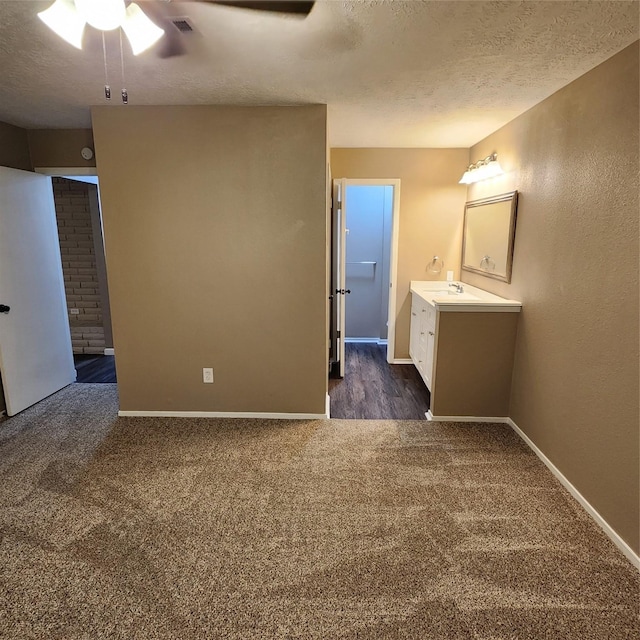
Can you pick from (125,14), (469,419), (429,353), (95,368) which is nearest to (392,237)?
(429,353)

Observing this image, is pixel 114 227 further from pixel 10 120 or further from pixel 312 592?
pixel 312 592

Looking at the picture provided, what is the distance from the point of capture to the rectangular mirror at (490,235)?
3.01 meters

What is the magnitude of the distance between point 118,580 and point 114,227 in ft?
7.37

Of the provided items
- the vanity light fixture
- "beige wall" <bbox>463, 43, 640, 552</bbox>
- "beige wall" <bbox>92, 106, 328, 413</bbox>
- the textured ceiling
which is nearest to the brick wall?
the textured ceiling

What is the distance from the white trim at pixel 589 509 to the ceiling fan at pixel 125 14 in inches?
105

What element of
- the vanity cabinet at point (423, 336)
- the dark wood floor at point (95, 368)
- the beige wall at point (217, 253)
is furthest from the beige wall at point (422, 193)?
the dark wood floor at point (95, 368)

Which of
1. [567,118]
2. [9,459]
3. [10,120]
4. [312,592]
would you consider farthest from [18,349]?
[567,118]

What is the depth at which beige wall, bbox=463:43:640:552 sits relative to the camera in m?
1.82

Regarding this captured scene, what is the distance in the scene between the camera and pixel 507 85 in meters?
2.31

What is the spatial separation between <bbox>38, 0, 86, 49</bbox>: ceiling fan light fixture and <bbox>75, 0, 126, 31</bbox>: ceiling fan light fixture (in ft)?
0.25

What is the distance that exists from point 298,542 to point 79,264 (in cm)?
434

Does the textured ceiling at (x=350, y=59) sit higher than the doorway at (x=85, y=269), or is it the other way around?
the textured ceiling at (x=350, y=59)

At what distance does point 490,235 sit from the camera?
3387 millimetres

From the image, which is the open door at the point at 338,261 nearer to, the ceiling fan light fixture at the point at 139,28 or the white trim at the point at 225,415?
the white trim at the point at 225,415
